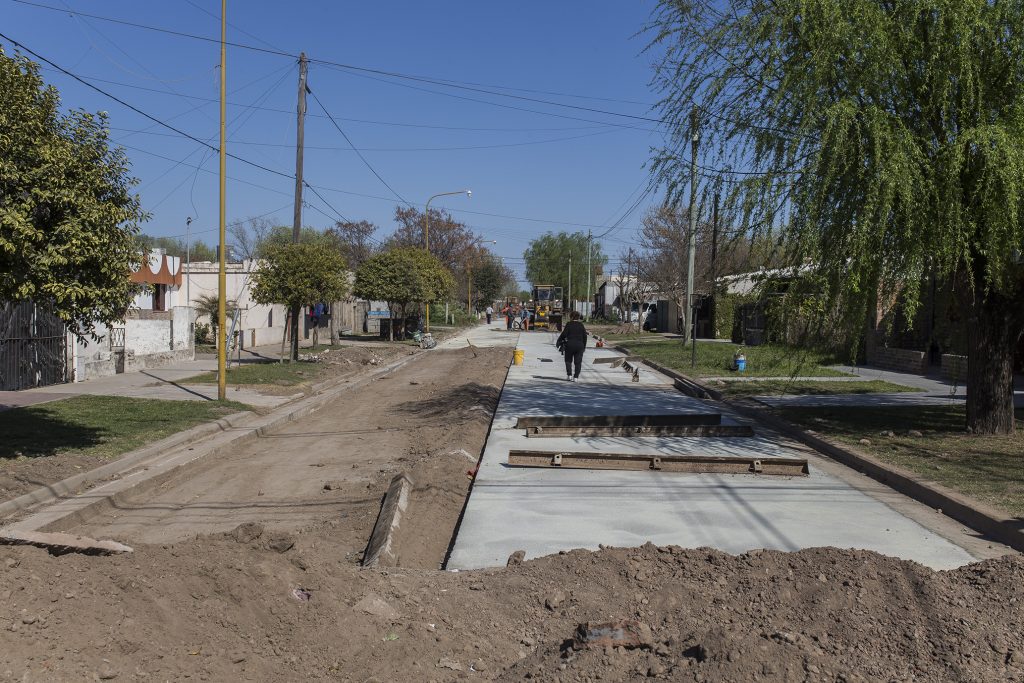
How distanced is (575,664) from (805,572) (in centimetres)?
196

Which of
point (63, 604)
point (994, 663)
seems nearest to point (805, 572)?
point (994, 663)

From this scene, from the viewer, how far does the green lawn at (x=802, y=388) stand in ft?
63.3

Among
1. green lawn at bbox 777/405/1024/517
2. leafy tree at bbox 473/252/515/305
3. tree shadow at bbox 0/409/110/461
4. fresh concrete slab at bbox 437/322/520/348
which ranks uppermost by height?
leafy tree at bbox 473/252/515/305

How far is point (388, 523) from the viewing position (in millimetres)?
7270

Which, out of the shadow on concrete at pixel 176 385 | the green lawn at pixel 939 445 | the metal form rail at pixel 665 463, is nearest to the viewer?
the green lawn at pixel 939 445

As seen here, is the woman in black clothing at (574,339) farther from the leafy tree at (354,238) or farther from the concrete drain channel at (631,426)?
the leafy tree at (354,238)

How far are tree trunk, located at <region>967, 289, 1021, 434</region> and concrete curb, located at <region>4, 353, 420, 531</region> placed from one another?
1062 cm

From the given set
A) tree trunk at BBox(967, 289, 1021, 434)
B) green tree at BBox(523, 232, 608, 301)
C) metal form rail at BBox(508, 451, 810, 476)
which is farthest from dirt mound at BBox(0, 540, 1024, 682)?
green tree at BBox(523, 232, 608, 301)

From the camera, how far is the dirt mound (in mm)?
4328

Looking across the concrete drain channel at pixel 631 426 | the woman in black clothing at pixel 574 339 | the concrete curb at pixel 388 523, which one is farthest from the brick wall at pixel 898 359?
the concrete curb at pixel 388 523

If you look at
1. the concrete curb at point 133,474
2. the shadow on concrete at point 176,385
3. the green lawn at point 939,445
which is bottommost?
the concrete curb at point 133,474

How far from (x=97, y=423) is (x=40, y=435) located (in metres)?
1.37

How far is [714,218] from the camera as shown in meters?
12.6

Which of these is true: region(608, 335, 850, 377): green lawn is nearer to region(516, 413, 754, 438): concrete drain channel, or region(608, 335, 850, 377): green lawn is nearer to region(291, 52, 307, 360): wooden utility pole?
region(516, 413, 754, 438): concrete drain channel
